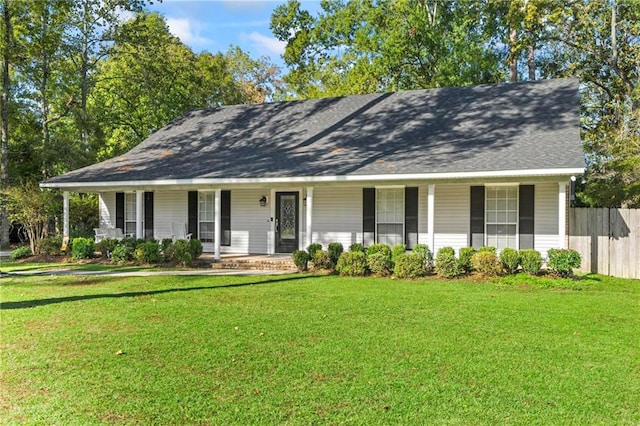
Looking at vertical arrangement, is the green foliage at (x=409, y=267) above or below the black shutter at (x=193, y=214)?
below

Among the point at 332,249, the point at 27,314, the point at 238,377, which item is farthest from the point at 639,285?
the point at 27,314

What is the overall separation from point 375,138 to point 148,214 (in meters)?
7.85

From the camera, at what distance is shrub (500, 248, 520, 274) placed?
10516 millimetres

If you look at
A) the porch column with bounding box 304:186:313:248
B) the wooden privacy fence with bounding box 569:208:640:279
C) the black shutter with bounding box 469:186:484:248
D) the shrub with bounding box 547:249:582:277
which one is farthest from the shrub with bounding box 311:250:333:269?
the wooden privacy fence with bounding box 569:208:640:279

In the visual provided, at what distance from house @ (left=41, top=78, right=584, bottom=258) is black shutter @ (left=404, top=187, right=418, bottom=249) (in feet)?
0.09

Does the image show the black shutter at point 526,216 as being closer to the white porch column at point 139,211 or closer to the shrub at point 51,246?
the white porch column at point 139,211

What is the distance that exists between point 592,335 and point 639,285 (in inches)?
199

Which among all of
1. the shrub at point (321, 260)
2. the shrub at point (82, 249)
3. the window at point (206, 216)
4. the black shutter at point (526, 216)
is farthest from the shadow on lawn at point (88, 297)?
the black shutter at point (526, 216)

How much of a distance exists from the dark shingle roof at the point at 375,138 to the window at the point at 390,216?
112 centimetres

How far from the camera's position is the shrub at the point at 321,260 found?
460 inches

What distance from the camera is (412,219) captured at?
13.0 m

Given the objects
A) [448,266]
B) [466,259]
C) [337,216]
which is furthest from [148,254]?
[466,259]

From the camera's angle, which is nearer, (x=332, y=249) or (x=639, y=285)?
(x=639, y=285)

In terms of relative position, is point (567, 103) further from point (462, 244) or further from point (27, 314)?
point (27, 314)
